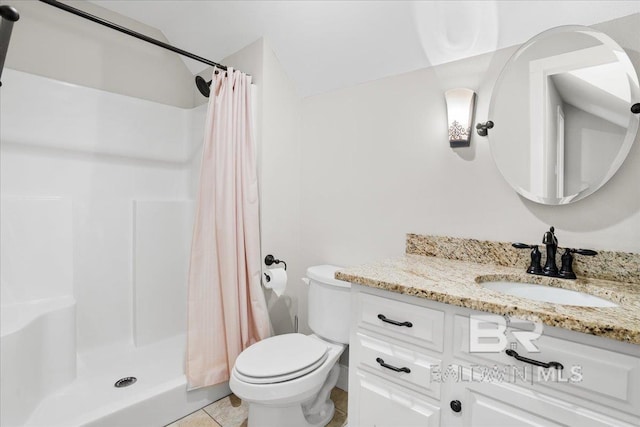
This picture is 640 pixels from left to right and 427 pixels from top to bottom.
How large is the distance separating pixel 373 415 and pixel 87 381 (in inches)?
66.4

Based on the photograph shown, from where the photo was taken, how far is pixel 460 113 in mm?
1491

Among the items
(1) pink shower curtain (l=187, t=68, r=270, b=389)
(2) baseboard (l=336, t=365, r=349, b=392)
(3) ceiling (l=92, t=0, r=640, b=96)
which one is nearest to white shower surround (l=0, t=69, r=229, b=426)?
(1) pink shower curtain (l=187, t=68, r=270, b=389)

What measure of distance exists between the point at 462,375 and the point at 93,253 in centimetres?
225

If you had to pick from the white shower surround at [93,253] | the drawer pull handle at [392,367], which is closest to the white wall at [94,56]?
A: the white shower surround at [93,253]

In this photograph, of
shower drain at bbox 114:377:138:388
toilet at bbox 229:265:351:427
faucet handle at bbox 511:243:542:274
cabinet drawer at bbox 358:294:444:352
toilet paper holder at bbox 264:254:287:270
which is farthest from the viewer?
toilet paper holder at bbox 264:254:287:270

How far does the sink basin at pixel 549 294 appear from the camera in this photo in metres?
1.10

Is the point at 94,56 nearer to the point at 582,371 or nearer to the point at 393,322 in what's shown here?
the point at 393,322

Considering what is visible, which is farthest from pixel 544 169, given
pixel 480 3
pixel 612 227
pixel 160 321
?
pixel 160 321

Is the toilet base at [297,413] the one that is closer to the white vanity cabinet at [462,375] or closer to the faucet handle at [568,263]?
the white vanity cabinet at [462,375]

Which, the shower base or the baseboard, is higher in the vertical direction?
the shower base

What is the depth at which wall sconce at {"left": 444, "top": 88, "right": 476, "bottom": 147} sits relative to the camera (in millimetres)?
1479

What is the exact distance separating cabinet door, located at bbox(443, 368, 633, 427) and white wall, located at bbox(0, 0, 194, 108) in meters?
2.62

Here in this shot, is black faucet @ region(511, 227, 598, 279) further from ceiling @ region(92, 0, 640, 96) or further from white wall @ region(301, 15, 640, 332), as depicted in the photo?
ceiling @ region(92, 0, 640, 96)

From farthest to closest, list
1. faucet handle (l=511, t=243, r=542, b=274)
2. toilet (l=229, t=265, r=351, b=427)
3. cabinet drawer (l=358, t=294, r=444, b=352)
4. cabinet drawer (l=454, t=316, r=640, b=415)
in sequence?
toilet (l=229, t=265, r=351, b=427), faucet handle (l=511, t=243, r=542, b=274), cabinet drawer (l=358, t=294, r=444, b=352), cabinet drawer (l=454, t=316, r=640, b=415)
